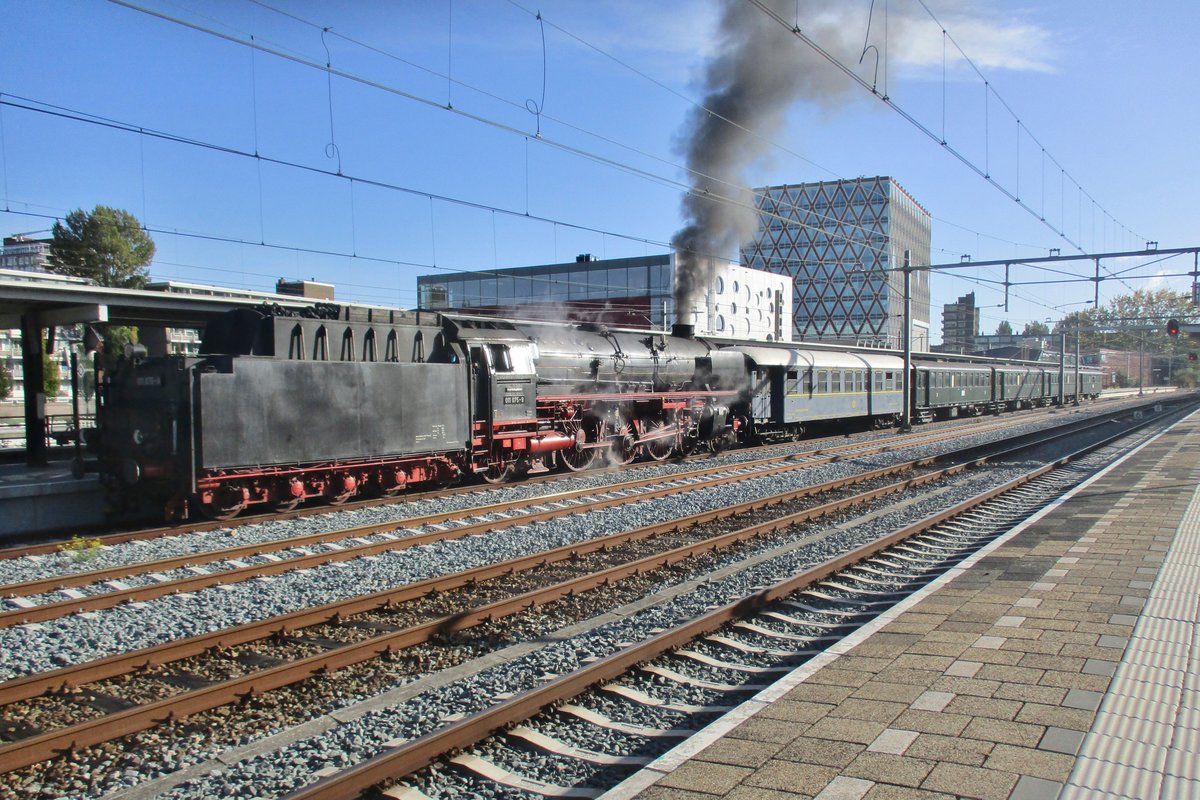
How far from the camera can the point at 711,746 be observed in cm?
397

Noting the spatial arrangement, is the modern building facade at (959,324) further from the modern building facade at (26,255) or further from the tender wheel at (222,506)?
the tender wheel at (222,506)

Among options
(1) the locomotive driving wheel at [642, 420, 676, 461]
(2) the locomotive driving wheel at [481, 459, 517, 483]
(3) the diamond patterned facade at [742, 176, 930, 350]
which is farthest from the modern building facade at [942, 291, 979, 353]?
(2) the locomotive driving wheel at [481, 459, 517, 483]

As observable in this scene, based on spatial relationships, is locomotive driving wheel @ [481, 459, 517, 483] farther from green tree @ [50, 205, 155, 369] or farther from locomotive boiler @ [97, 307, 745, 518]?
green tree @ [50, 205, 155, 369]

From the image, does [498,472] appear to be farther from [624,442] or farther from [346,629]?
[346,629]

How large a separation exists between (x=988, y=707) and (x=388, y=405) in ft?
34.2

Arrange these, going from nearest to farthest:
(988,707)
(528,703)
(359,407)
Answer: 1. (988,707)
2. (528,703)
3. (359,407)

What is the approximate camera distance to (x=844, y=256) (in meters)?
85.1

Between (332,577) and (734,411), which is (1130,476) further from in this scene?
(332,577)

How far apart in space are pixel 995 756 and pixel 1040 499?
1135cm

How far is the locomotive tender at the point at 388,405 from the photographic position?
10.9 m

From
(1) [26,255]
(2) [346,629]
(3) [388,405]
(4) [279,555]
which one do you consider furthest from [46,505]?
(1) [26,255]

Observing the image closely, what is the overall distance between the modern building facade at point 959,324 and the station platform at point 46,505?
7890 cm

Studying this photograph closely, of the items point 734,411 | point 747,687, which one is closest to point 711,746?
point 747,687

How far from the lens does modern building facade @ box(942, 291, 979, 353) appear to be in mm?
86713
